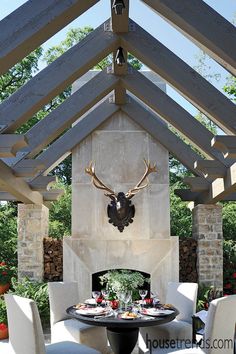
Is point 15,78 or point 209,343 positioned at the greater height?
point 15,78

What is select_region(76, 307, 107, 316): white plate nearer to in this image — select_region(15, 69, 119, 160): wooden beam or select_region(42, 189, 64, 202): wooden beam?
select_region(15, 69, 119, 160): wooden beam

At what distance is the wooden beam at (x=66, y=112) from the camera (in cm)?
694

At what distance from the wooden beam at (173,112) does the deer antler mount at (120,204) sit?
122 cm

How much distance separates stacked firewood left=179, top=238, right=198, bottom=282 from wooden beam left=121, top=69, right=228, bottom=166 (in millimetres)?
2522

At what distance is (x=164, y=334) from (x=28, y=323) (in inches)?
82.2

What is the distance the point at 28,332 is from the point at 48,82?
117 inches

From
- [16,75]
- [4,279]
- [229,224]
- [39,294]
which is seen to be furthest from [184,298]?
[16,75]

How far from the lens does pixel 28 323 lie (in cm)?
447

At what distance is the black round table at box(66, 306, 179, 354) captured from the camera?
191 inches

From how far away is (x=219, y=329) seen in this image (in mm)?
4605

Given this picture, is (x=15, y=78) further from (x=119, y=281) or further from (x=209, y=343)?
(x=209, y=343)

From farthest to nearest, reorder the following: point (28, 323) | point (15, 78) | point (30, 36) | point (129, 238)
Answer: point (15, 78) < point (129, 238) < point (28, 323) < point (30, 36)

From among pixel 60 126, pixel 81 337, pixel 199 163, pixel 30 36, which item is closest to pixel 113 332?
pixel 81 337

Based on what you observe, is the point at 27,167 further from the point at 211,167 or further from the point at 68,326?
the point at 211,167
